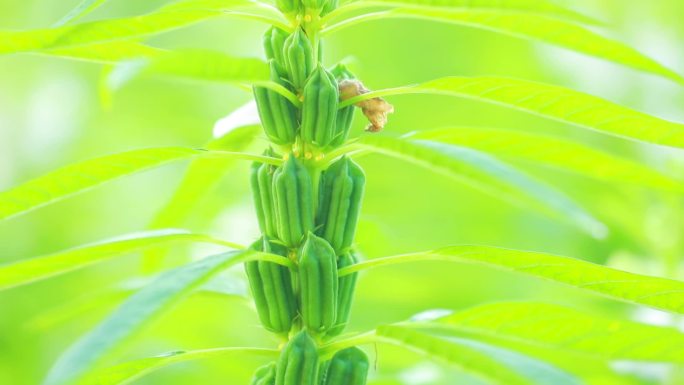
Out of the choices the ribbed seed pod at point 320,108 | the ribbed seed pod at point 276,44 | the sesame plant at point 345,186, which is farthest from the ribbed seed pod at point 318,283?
the ribbed seed pod at point 276,44

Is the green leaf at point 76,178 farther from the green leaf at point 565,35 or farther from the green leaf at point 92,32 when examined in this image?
the green leaf at point 565,35

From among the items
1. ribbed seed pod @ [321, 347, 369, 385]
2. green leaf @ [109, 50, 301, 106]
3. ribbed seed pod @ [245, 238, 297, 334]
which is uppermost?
green leaf @ [109, 50, 301, 106]

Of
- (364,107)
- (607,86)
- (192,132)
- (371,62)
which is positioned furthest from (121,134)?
(364,107)

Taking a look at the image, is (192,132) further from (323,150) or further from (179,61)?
(179,61)

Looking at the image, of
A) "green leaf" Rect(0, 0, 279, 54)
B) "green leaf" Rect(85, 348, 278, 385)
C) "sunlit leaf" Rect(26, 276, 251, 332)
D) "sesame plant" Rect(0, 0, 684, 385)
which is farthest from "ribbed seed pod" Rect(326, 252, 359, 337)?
"green leaf" Rect(0, 0, 279, 54)

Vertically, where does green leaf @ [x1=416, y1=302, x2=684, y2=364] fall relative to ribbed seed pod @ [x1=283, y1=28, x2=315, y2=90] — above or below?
below

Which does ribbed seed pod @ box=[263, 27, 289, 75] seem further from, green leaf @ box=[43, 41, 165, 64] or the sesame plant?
green leaf @ box=[43, 41, 165, 64]
